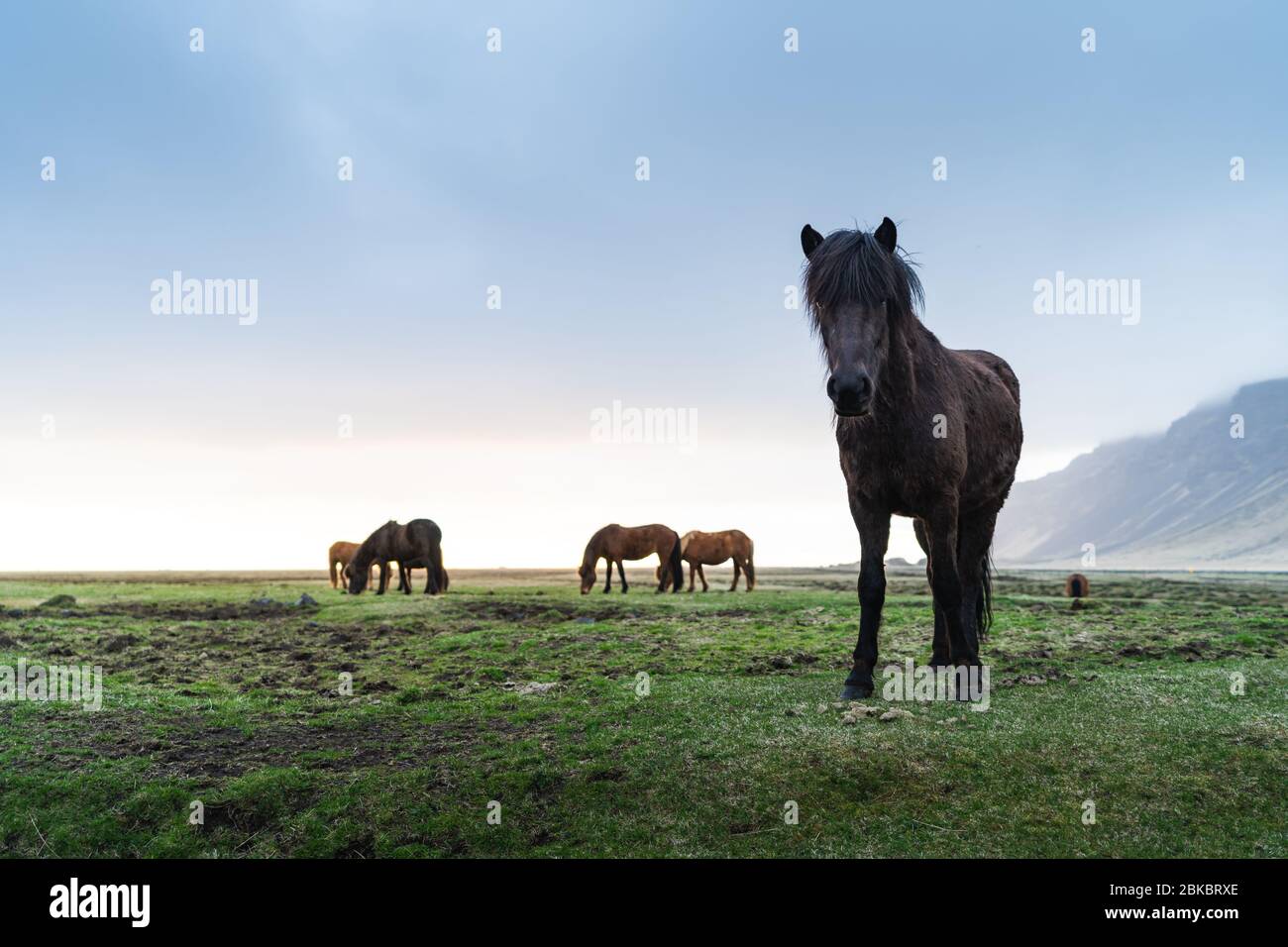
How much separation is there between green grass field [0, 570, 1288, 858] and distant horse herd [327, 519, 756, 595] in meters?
21.6

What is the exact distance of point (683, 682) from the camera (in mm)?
11023

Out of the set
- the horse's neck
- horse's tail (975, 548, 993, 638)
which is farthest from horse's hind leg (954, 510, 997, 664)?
the horse's neck

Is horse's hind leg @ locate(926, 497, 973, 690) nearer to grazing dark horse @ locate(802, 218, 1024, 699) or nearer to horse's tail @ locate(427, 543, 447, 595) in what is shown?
grazing dark horse @ locate(802, 218, 1024, 699)

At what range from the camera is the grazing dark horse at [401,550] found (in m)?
35.1

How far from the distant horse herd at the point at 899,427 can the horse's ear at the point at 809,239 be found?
11mm

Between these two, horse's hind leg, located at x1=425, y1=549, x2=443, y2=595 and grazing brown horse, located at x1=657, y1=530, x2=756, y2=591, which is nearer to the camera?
horse's hind leg, located at x1=425, y1=549, x2=443, y2=595

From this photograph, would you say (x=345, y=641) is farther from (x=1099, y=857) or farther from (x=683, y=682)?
(x=1099, y=857)

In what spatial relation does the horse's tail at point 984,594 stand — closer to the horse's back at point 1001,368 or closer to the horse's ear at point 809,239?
the horse's back at point 1001,368

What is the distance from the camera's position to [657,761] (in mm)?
7695

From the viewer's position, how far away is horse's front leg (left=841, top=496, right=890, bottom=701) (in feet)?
30.1

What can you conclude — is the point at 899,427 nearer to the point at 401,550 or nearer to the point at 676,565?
the point at 676,565

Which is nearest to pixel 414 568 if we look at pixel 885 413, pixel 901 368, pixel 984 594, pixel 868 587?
pixel 984 594

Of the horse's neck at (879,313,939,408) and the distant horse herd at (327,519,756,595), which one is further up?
the horse's neck at (879,313,939,408)

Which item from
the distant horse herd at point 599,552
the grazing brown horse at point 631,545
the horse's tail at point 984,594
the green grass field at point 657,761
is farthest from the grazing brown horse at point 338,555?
the horse's tail at point 984,594
